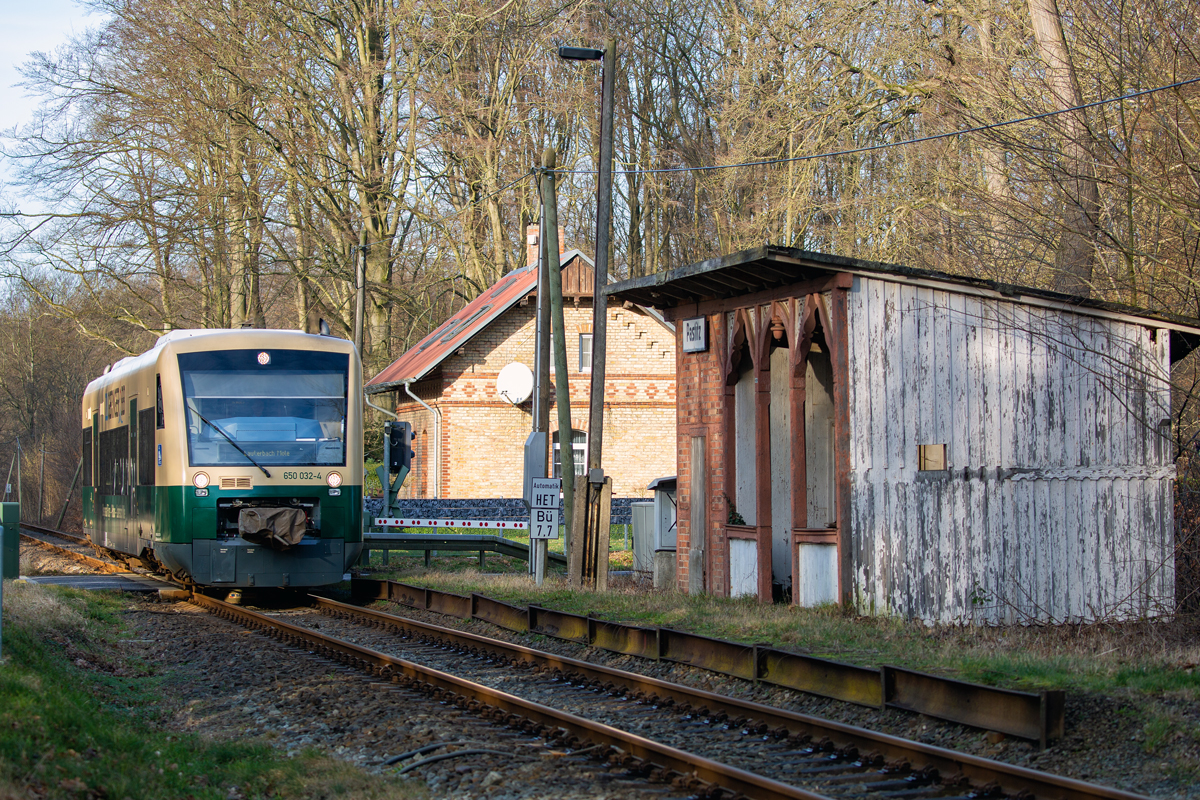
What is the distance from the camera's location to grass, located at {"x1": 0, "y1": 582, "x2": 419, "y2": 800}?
18.4ft

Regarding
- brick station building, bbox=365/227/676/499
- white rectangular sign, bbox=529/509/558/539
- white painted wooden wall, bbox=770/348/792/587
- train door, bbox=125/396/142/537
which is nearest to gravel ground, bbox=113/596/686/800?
train door, bbox=125/396/142/537

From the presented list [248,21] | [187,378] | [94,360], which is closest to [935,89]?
[187,378]

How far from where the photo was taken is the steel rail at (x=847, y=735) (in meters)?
5.78

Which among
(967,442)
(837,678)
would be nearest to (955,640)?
(837,678)

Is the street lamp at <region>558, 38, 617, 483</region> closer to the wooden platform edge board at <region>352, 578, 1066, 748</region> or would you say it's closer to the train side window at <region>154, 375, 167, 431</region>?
the wooden platform edge board at <region>352, 578, 1066, 748</region>

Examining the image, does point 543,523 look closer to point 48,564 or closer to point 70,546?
point 48,564

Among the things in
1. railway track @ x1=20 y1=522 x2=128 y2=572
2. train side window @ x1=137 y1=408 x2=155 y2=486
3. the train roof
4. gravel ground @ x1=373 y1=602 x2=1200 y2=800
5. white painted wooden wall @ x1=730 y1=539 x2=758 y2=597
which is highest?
the train roof

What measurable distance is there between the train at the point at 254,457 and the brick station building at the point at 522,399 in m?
18.5

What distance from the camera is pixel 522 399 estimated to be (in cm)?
3419

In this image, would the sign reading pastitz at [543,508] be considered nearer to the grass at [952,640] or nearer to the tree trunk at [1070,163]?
the grass at [952,640]

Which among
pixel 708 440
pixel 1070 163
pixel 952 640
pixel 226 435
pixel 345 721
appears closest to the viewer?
pixel 345 721

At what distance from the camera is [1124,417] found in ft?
42.8

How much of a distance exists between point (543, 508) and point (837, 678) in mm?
8421

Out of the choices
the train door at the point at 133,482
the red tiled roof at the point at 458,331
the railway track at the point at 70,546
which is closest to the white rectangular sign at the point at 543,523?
the train door at the point at 133,482
